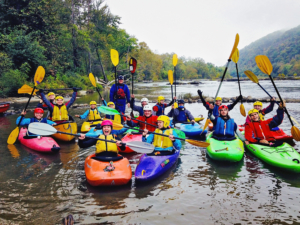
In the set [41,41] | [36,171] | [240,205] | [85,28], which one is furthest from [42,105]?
[85,28]

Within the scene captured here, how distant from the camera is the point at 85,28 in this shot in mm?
30188

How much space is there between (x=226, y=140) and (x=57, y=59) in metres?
19.6

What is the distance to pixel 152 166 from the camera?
13.2 ft

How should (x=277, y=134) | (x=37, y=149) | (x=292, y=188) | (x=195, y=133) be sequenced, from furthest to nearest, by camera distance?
(x=195, y=133) → (x=277, y=134) → (x=37, y=149) → (x=292, y=188)

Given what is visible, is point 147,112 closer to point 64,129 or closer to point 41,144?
point 64,129

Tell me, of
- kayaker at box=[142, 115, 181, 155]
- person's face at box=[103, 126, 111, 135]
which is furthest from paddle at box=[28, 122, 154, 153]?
person's face at box=[103, 126, 111, 135]

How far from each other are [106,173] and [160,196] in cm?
90

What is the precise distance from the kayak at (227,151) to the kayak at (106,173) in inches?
78.7

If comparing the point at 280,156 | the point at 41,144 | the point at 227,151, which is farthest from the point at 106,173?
the point at 280,156

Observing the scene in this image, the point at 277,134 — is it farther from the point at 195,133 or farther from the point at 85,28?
the point at 85,28

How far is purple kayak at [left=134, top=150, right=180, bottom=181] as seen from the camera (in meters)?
3.85

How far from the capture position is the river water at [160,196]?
2.98 metres

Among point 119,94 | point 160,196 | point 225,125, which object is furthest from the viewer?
point 119,94

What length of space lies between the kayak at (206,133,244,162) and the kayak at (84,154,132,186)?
1999 millimetres
